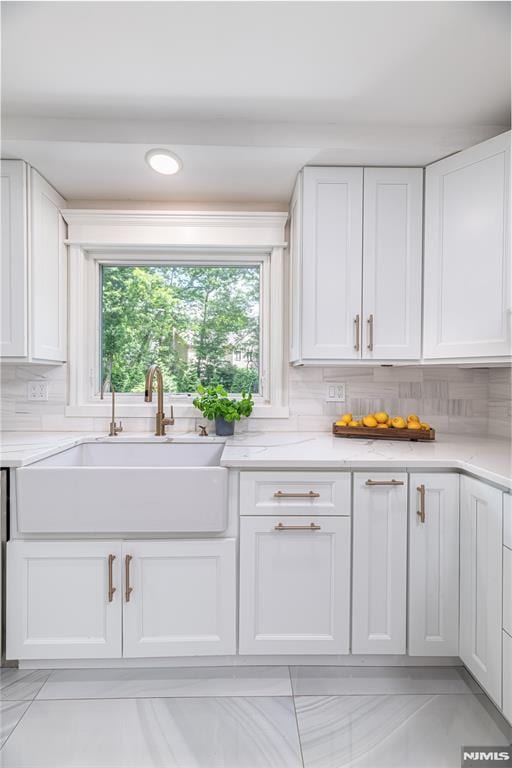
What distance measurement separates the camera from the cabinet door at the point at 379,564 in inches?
63.4

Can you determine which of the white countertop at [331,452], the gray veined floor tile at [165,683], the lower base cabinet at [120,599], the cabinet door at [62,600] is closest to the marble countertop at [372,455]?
the white countertop at [331,452]

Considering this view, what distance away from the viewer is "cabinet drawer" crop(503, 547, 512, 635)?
131 cm

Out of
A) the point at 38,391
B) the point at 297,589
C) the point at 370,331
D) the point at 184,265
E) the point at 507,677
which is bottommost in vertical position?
the point at 507,677

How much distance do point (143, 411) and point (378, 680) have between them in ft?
5.40

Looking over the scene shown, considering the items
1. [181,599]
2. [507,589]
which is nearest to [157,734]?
[181,599]

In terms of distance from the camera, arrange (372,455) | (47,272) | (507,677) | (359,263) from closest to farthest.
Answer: (507,677)
(372,455)
(359,263)
(47,272)

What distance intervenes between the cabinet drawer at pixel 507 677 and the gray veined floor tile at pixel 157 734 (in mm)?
655

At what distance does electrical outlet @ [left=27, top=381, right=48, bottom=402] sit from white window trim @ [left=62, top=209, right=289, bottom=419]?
137 millimetres

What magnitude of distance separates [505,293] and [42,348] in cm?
211

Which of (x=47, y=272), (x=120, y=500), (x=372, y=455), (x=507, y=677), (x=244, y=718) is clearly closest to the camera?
(x=507, y=677)

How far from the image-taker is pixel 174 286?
2443mm

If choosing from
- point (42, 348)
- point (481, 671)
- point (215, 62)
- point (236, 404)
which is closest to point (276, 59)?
point (215, 62)

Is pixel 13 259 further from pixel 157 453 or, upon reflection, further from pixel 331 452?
pixel 331 452

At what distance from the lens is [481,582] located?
1467mm
